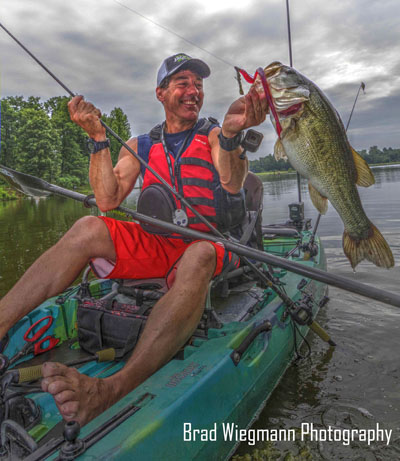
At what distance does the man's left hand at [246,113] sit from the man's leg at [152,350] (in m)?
0.73

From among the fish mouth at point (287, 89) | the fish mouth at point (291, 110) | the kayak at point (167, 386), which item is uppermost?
the fish mouth at point (287, 89)

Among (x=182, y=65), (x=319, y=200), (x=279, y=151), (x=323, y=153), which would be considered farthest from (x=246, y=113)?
(x=182, y=65)

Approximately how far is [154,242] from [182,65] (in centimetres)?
141

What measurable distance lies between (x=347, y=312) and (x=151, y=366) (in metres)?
3.35

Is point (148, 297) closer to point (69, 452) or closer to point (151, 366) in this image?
point (151, 366)

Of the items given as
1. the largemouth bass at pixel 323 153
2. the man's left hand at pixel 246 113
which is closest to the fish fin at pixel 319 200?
the largemouth bass at pixel 323 153

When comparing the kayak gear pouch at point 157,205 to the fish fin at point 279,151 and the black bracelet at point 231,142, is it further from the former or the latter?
the fish fin at point 279,151

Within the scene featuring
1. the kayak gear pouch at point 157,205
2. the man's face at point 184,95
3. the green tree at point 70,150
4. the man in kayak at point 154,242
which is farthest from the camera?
the green tree at point 70,150

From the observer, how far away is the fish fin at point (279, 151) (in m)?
1.81

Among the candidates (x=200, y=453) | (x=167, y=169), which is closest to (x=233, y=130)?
(x=167, y=169)

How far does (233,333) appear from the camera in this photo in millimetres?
2289

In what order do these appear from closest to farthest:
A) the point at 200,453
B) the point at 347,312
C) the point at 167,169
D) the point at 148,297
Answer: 1. the point at 200,453
2. the point at 148,297
3. the point at 167,169
4. the point at 347,312

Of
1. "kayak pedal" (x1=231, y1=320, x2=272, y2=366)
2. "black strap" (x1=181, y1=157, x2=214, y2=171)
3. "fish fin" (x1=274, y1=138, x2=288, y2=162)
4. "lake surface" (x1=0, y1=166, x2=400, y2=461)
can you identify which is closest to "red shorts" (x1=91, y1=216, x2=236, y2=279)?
"kayak pedal" (x1=231, y1=320, x2=272, y2=366)

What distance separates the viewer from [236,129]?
2010 mm
